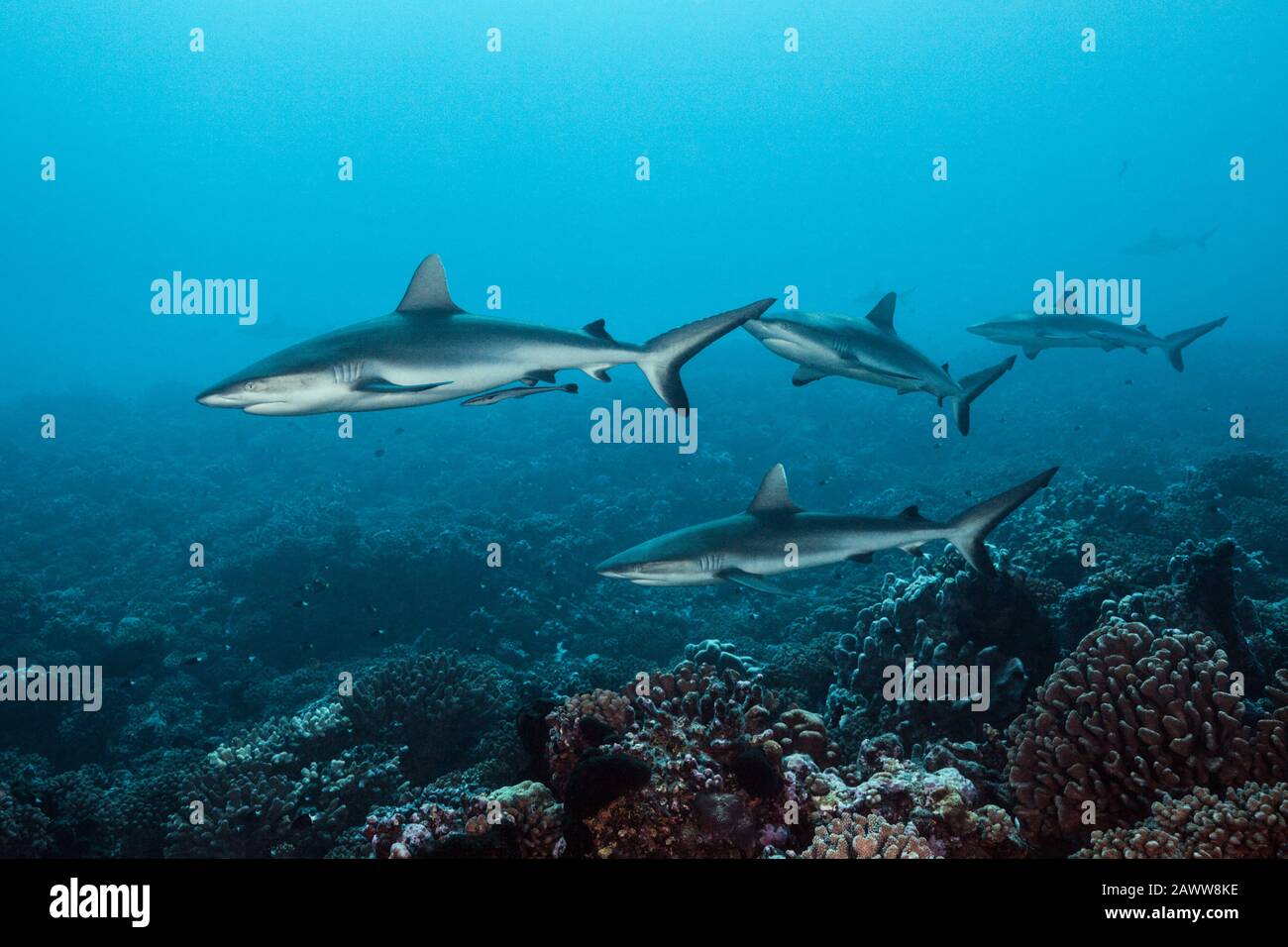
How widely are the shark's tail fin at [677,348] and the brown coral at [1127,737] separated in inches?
157

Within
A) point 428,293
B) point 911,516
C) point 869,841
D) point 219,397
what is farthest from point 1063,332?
point 219,397

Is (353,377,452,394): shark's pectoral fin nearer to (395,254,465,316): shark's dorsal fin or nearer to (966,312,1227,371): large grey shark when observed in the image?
(395,254,465,316): shark's dorsal fin

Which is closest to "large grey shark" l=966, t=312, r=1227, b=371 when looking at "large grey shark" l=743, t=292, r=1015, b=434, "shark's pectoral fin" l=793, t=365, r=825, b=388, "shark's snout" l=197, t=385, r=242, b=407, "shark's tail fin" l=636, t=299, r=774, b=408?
"large grey shark" l=743, t=292, r=1015, b=434

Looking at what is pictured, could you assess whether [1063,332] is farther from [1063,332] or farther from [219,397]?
[219,397]

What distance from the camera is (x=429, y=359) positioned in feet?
17.4

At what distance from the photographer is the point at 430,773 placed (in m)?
7.65

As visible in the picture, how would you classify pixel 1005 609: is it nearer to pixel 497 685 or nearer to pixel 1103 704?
pixel 1103 704

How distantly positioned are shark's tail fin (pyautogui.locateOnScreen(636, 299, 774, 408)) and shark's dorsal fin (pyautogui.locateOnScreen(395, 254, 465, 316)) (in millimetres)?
1754

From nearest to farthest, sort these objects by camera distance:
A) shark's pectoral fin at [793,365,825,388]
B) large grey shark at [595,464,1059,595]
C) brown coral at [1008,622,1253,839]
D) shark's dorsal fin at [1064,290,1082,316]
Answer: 1. brown coral at [1008,622,1253,839]
2. large grey shark at [595,464,1059,595]
3. shark's pectoral fin at [793,365,825,388]
4. shark's dorsal fin at [1064,290,1082,316]

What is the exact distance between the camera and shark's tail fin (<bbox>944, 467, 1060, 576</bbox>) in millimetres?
5496

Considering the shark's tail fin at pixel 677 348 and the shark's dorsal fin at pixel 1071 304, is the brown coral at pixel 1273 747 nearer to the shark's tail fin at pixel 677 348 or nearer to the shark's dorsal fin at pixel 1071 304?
the shark's tail fin at pixel 677 348
